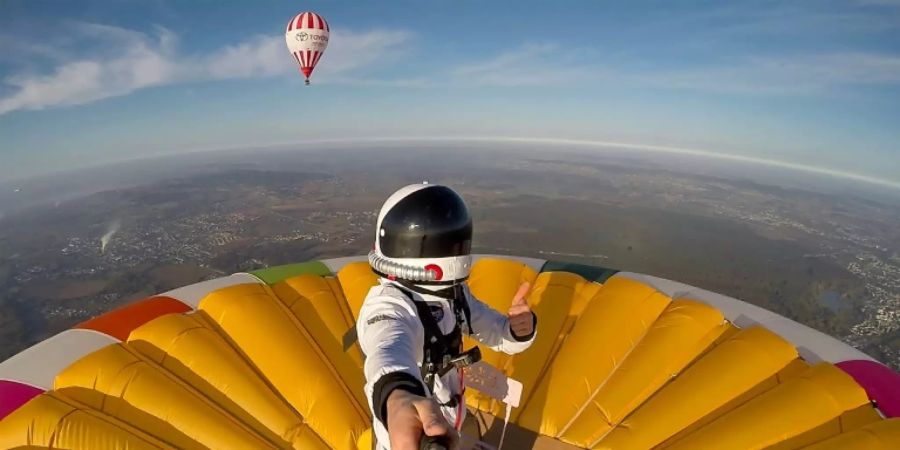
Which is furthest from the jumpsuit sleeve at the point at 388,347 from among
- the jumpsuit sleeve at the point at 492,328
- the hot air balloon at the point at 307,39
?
the hot air balloon at the point at 307,39

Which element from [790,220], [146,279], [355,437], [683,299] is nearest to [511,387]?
[355,437]

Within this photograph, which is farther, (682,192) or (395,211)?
(682,192)

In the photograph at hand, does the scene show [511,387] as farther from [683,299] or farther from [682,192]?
[682,192]

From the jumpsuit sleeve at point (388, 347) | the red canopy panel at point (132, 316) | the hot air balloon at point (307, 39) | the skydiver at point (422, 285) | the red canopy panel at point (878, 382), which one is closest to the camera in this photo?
the jumpsuit sleeve at point (388, 347)

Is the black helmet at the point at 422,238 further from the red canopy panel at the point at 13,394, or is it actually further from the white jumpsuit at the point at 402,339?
the red canopy panel at the point at 13,394

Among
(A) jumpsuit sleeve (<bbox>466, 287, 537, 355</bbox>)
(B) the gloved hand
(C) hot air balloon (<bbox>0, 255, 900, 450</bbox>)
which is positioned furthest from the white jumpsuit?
(C) hot air balloon (<bbox>0, 255, 900, 450</bbox>)

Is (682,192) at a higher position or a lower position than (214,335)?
lower

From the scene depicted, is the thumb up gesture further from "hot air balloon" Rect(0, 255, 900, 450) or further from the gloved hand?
the gloved hand
